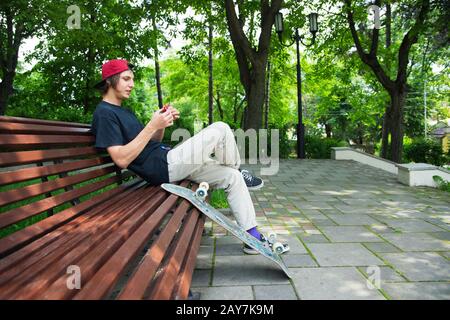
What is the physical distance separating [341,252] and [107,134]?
2.30 meters

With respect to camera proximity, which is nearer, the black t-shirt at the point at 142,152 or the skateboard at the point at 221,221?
the skateboard at the point at 221,221

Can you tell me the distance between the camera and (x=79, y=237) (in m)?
1.78

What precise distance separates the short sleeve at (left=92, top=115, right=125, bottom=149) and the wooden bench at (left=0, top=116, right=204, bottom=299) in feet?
0.40

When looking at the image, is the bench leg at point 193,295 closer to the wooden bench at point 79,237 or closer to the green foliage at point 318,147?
the wooden bench at point 79,237

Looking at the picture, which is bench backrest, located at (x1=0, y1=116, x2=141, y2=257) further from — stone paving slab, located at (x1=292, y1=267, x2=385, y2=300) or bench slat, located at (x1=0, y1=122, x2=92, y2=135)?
stone paving slab, located at (x1=292, y1=267, x2=385, y2=300)

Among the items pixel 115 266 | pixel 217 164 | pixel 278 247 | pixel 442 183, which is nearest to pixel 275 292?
pixel 278 247

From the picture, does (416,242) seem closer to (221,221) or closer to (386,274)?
(386,274)

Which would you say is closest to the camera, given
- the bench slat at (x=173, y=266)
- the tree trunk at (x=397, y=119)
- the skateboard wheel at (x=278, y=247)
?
the bench slat at (x=173, y=266)

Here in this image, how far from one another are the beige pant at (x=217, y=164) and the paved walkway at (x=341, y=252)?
49 cm

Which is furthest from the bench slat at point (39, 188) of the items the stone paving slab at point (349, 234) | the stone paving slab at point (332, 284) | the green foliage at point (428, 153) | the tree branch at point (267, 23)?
the green foliage at point (428, 153)

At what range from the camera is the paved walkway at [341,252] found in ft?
8.46

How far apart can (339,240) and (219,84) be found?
22.8 meters

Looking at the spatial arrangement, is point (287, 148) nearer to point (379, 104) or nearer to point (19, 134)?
point (379, 104)

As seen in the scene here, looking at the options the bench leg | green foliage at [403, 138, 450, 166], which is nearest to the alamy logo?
the bench leg
